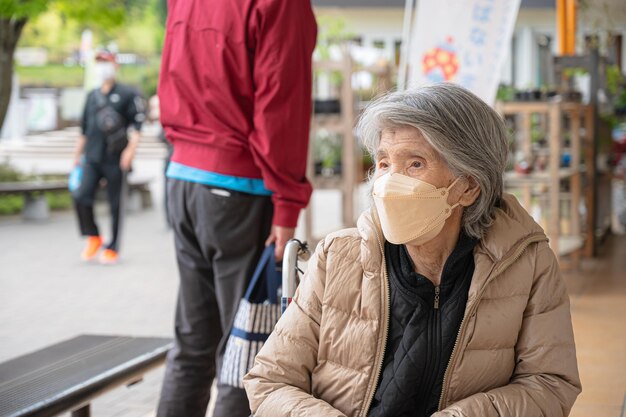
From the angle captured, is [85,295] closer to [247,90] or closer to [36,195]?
[247,90]

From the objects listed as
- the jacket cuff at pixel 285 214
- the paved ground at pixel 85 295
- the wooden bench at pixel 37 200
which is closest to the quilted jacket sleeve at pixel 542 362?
the jacket cuff at pixel 285 214

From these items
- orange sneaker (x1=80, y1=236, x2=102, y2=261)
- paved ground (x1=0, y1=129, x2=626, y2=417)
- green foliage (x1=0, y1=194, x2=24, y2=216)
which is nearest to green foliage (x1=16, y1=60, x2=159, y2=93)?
green foliage (x1=0, y1=194, x2=24, y2=216)

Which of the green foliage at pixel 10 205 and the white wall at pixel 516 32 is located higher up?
the white wall at pixel 516 32

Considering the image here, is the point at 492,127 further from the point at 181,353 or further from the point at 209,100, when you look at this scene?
the point at 181,353

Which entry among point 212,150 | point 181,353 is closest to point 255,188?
point 212,150

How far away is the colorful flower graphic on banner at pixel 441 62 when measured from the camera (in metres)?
6.17

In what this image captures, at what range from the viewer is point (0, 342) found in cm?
684

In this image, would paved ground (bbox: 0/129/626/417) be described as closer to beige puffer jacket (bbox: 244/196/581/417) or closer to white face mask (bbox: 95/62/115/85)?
beige puffer jacket (bbox: 244/196/581/417)

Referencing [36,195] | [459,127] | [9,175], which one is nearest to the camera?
[459,127]

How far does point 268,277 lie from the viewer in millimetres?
3316

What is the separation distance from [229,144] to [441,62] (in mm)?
3111

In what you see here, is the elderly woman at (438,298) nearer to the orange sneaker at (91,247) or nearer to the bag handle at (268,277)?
the bag handle at (268,277)

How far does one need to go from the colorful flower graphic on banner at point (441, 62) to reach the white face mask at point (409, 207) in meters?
3.87

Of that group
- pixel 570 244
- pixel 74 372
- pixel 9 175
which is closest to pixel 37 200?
pixel 9 175
